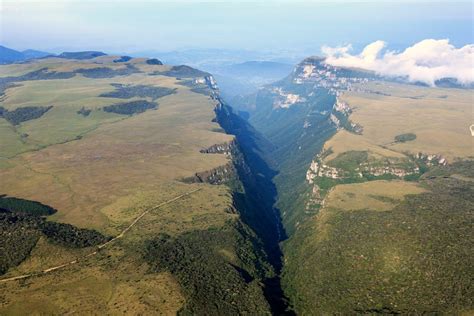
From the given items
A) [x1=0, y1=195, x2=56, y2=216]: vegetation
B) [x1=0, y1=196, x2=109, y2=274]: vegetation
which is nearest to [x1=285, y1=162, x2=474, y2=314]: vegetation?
[x1=0, y1=196, x2=109, y2=274]: vegetation

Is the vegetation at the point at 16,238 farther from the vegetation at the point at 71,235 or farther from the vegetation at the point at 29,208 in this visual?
the vegetation at the point at 29,208

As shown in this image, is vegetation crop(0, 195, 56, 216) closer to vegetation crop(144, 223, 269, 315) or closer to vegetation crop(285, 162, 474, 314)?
vegetation crop(144, 223, 269, 315)

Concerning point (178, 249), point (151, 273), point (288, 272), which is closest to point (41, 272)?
point (151, 273)

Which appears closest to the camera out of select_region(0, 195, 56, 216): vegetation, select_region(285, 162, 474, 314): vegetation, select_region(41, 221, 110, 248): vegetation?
select_region(285, 162, 474, 314): vegetation

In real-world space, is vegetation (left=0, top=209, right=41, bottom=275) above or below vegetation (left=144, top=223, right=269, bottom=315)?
above

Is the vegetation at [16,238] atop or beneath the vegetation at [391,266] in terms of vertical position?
atop

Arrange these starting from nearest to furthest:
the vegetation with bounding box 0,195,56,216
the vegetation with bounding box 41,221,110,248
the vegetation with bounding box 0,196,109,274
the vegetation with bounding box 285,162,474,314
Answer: the vegetation with bounding box 285,162,474,314
the vegetation with bounding box 0,196,109,274
the vegetation with bounding box 41,221,110,248
the vegetation with bounding box 0,195,56,216

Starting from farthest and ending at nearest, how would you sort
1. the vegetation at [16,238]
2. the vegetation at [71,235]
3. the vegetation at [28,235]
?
the vegetation at [71,235] → the vegetation at [28,235] → the vegetation at [16,238]

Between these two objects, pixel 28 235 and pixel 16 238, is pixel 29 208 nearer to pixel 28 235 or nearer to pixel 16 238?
pixel 28 235

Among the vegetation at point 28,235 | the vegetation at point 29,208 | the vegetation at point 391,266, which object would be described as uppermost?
→ the vegetation at point 28,235

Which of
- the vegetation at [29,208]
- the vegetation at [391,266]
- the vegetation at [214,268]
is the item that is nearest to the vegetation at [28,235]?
the vegetation at [29,208]

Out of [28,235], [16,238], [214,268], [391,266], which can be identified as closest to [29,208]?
[28,235]
